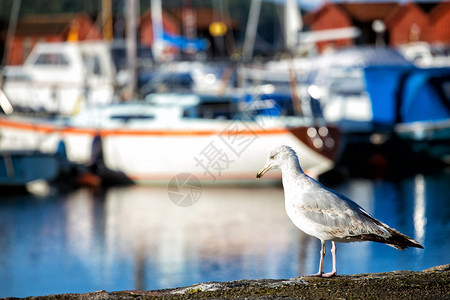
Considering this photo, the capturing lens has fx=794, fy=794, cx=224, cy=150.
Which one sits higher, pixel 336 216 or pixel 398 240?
pixel 336 216

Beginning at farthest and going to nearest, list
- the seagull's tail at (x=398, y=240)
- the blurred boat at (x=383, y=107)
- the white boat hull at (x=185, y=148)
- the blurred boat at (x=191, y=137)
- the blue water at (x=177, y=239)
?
the blurred boat at (x=383, y=107)
the blurred boat at (x=191, y=137)
the white boat hull at (x=185, y=148)
the blue water at (x=177, y=239)
the seagull's tail at (x=398, y=240)

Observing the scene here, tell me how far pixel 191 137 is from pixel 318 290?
50.9 feet

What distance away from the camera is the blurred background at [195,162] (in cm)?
1444

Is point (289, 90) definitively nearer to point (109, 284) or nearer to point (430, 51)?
point (109, 284)

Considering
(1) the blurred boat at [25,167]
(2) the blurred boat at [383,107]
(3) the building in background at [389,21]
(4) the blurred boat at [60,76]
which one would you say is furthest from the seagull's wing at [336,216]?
(3) the building in background at [389,21]

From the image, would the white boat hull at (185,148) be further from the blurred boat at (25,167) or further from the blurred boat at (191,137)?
the blurred boat at (25,167)

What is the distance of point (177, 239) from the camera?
16469 millimetres

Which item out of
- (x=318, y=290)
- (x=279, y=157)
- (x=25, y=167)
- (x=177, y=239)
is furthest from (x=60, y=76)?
(x=318, y=290)

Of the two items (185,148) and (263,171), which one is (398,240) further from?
(185,148)

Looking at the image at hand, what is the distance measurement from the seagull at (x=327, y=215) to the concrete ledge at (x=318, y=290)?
0.30 metres

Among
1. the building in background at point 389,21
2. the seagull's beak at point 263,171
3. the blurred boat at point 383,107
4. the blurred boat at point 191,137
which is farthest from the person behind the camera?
the building in background at point 389,21

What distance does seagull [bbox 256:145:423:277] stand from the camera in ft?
22.1

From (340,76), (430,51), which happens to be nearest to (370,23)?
(430,51)

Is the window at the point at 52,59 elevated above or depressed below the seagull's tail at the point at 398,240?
above
